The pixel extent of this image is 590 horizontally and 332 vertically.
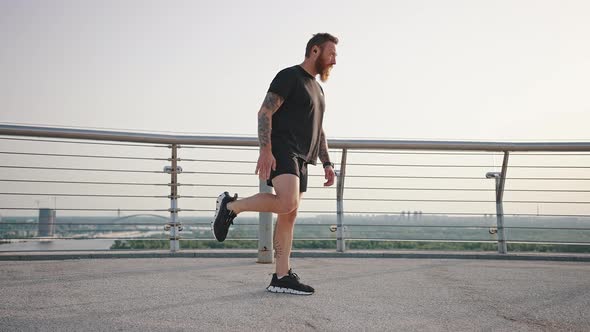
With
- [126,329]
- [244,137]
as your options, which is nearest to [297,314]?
[126,329]

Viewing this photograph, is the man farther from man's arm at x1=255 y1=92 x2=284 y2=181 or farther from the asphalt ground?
the asphalt ground

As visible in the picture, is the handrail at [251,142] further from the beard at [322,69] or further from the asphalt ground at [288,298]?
the beard at [322,69]

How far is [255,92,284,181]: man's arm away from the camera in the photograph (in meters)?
2.95

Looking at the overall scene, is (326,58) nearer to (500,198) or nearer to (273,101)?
(273,101)

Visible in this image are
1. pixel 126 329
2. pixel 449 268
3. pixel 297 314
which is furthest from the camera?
pixel 449 268

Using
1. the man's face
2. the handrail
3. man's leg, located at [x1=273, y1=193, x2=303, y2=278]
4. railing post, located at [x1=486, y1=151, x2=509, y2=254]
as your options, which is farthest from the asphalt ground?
the man's face

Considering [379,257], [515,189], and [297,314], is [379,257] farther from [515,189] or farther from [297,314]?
[297,314]

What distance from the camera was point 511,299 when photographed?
2787mm

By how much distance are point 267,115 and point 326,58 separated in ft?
1.83

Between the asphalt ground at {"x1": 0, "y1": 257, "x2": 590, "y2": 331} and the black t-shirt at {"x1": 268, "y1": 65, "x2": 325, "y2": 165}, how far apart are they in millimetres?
846

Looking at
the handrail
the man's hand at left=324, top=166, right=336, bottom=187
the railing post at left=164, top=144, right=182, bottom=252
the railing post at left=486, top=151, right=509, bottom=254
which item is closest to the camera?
the man's hand at left=324, top=166, right=336, bottom=187

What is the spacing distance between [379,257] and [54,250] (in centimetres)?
304

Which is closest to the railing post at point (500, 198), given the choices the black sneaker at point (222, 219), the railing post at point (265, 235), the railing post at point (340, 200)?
the railing post at point (340, 200)

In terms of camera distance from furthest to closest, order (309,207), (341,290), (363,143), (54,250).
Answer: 1. (309,207)
2. (363,143)
3. (54,250)
4. (341,290)
